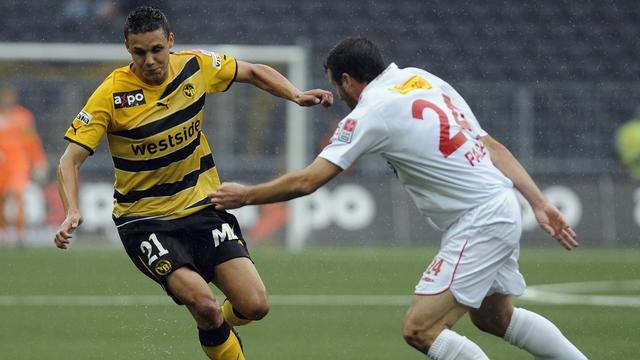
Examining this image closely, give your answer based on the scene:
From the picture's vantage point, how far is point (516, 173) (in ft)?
20.6

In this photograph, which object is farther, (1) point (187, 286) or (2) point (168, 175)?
(2) point (168, 175)

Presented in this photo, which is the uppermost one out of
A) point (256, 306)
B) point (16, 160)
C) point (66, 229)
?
point (66, 229)

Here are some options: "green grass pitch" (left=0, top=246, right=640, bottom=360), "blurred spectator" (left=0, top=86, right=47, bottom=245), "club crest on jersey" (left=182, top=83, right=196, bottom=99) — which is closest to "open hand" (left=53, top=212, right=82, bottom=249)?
"club crest on jersey" (left=182, top=83, right=196, bottom=99)

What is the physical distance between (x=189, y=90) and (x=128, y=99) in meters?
0.40

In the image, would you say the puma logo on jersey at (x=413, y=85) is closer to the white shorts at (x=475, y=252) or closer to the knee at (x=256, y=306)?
the white shorts at (x=475, y=252)

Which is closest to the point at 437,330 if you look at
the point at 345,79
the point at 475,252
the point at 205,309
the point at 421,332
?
the point at 421,332

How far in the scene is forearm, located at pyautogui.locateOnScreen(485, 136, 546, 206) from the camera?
622 cm

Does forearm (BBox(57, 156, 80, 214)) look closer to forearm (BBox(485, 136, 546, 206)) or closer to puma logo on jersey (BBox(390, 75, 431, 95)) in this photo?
puma logo on jersey (BBox(390, 75, 431, 95))

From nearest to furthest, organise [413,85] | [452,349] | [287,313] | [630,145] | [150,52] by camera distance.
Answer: [452,349]
[413,85]
[150,52]
[287,313]
[630,145]

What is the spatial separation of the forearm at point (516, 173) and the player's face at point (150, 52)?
6.19 ft

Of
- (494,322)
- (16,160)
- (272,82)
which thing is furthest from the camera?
(16,160)

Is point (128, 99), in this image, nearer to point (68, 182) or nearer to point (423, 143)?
point (68, 182)

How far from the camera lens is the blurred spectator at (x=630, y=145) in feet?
63.3

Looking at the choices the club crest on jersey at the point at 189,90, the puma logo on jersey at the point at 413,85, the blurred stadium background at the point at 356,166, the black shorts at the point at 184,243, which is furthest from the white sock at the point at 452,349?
the blurred stadium background at the point at 356,166
